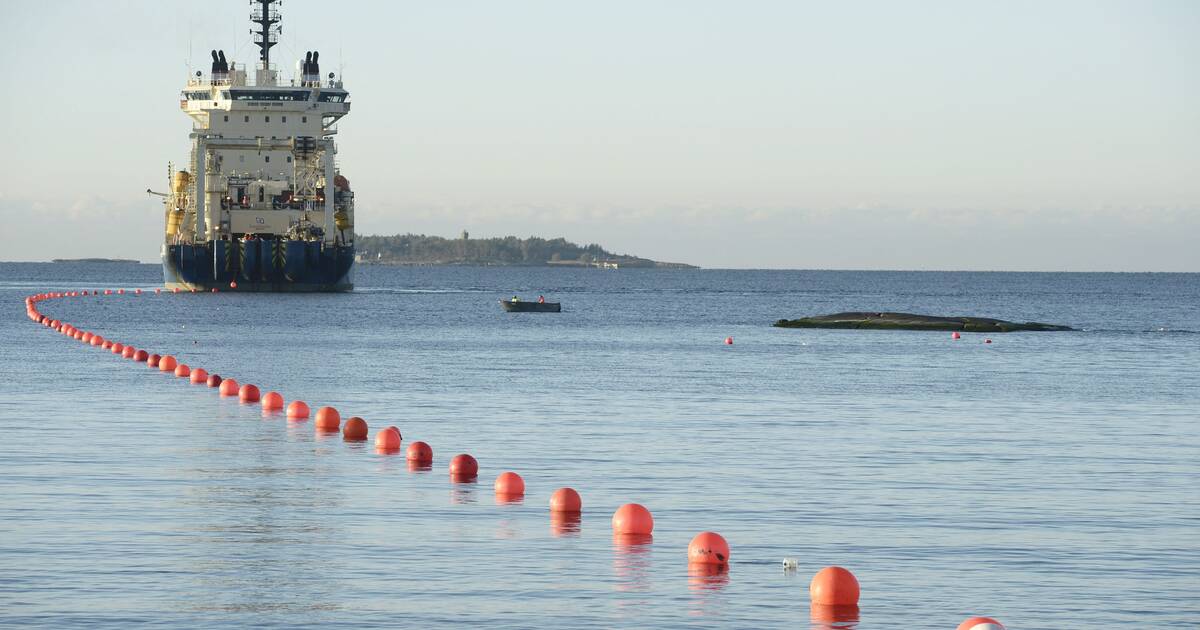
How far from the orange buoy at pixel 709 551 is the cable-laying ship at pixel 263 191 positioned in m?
99.8

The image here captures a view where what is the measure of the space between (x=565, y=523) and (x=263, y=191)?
326ft

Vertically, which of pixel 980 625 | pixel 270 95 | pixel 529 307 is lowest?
pixel 980 625

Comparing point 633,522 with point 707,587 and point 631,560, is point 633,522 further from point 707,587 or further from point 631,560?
point 707,587

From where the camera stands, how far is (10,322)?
81.4m

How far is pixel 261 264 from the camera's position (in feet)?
379

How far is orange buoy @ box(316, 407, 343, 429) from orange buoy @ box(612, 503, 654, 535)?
13.4 meters

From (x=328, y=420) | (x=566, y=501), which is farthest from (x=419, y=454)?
(x=328, y=420)

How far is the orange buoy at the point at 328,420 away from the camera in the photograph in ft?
106

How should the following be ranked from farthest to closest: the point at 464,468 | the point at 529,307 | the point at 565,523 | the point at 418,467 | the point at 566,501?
the point at 529,307 → the point at 418,467 → the point at 464,468 → the point at 566,501 → the point at 565,523

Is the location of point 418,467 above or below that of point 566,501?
below

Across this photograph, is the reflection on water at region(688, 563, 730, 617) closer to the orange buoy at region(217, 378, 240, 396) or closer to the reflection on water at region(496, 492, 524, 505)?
the reflection on water at region(496, 492, 524, 505)

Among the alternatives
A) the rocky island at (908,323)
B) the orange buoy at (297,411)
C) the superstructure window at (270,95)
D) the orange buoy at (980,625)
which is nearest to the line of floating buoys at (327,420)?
the orange buoy at (297,411)

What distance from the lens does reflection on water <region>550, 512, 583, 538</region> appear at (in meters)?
20.4

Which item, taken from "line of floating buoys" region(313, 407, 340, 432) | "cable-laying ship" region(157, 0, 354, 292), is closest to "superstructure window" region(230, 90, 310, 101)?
"cable-laying ship" region(157, 0, 354, 292)
